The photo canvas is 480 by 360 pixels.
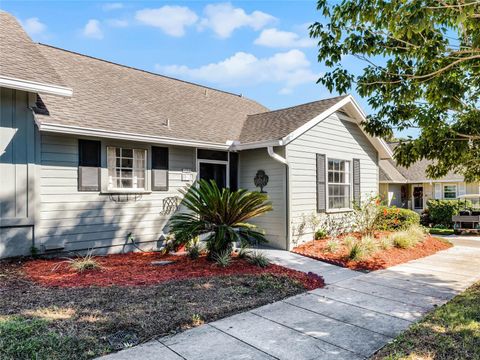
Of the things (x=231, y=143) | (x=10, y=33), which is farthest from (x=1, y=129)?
(x=231, y=143)

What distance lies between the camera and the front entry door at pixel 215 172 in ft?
32.4

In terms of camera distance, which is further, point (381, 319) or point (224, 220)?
point (224, 220)

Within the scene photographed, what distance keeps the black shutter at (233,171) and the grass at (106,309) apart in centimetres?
463

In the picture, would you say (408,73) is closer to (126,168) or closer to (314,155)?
(314,155)

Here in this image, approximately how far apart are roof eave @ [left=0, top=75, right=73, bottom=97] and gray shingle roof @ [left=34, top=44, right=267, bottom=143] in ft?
1.81

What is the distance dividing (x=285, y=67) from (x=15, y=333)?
1013cm

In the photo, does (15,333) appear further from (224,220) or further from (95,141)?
(95,141)

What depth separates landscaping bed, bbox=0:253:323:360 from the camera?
3426 millimetres

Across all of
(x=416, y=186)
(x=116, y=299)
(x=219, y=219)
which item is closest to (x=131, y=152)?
(x=219, y=219)

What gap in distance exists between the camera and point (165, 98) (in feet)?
36.2

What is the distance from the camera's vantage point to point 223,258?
21.9ft

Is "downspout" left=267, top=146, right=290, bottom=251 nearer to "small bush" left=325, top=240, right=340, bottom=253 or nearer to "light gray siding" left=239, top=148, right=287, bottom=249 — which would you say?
"light gray siding" left=239, top=148, right=287, bottom=249

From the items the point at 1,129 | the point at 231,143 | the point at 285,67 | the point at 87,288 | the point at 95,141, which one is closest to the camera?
the point at 87,288

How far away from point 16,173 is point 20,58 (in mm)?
2633
